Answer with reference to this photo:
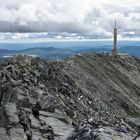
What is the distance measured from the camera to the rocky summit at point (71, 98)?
2115cm

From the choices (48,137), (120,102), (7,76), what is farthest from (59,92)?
(48,137)

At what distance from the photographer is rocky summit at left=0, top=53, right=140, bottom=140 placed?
21148 mm

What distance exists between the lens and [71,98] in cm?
4653

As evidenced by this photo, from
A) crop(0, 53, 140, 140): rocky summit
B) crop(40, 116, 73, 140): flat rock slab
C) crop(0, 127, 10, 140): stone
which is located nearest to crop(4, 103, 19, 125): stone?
crop(0, 53, 140, 140): rocky summit

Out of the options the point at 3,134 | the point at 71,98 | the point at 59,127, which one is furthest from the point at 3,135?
the point at 71,98

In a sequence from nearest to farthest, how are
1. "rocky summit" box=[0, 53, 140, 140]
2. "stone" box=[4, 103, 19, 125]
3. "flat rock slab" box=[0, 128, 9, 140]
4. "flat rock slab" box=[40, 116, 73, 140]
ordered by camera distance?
"rocky summit" box=[0, 53, 140, 140]
"flat rock slab" box=[0, 128, 9, 140]
"flat rock slab" box=[40, 116, 73, 140]
"stone" box=[4, 103, 19, 125]

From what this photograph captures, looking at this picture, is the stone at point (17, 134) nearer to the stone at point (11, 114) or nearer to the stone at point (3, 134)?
the stone at point (3, 134)

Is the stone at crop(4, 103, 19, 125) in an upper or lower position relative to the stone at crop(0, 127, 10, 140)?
upper

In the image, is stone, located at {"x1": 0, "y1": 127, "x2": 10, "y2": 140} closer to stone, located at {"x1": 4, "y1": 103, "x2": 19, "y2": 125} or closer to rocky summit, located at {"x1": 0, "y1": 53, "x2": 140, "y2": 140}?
rocky summit, located at {"x1": 0, "y1": 53, "x2": 140, "y2": 140}

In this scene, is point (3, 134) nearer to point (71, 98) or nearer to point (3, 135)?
point (3, 135)

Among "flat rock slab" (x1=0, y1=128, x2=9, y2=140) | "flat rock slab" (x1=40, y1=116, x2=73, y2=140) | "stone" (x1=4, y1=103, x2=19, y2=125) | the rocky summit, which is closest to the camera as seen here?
the rocky summit

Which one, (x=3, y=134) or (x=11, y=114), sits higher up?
(x=11, y=114)

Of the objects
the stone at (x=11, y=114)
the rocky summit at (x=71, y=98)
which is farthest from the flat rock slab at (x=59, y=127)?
the stone at (x=11, y=114)

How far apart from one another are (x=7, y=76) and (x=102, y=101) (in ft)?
51.2
